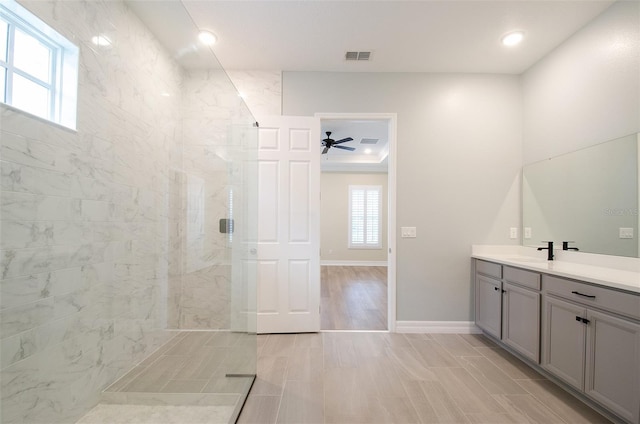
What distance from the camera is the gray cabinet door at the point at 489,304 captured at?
2648 mm

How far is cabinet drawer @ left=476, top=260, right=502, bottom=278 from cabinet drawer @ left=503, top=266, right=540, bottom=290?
84mm

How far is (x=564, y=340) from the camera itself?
6.39 ft

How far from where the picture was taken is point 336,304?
422cm

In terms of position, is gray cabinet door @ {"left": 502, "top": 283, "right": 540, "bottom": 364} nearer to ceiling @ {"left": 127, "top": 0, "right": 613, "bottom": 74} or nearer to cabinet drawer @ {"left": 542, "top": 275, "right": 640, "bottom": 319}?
cabinet drawer @ {"left": 542, "top": 275, "right": 640, "bottom": 319}

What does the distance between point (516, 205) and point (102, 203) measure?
372 centimetres

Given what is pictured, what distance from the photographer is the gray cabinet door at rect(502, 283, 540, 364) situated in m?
2.20

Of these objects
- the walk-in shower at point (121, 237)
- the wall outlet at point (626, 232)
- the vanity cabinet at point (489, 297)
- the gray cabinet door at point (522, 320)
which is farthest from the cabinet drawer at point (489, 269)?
the walk-in shower at point (121, 237)

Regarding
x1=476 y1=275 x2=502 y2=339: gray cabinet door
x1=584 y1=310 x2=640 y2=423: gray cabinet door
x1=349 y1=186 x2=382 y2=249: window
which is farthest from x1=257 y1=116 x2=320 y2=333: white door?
x1=349 y1=186 x2=382 y2=249: window

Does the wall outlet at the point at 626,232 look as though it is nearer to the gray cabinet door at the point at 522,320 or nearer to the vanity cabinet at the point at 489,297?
the gray cabinet door at the point at 522,320

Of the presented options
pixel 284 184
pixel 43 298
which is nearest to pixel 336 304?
pixel 284 184

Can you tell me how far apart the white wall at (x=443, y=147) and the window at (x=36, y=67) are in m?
2.31

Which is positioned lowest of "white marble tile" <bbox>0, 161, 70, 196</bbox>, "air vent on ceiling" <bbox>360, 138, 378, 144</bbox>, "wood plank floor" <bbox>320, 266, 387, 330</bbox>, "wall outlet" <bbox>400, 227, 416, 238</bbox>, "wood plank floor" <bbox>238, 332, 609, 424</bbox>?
"wood plank floor" <bbox>320, 266, 387, 330</bbox>

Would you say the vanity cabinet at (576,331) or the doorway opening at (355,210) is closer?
the vanity cabinet at (576,331)

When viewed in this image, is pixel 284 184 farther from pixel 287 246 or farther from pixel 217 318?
pixel 217 318
